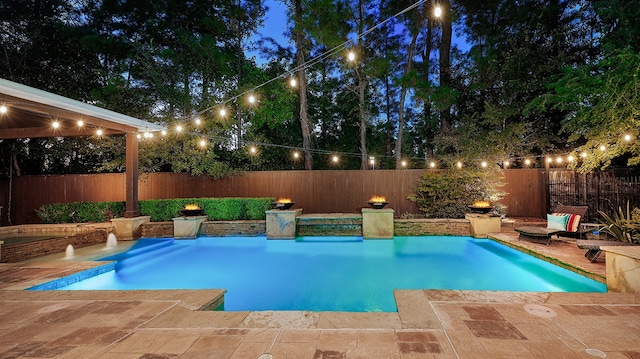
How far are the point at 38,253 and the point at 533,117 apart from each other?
55.8 feet

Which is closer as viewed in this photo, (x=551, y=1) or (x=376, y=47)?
(x=551, y=1)

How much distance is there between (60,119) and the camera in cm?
718

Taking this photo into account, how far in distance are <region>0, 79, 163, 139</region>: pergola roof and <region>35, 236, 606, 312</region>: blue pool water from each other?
3346 millimetres

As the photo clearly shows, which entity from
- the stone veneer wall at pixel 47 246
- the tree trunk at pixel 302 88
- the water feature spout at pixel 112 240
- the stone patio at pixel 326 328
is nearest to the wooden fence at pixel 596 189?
the stone patio at pixel 326 328

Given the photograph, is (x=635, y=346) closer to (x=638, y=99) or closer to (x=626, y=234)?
(x=626, y=234)

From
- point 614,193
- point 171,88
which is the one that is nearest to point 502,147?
point 614,193

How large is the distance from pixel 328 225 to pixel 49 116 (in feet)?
25.0

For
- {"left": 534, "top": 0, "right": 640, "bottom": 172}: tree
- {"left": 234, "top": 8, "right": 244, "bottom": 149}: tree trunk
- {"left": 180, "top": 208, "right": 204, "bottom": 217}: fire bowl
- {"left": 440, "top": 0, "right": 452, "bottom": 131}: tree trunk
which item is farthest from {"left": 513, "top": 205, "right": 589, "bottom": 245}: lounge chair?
{"left": 234, "top": 8, "right": 244, "bottom": 149}: tree trunk

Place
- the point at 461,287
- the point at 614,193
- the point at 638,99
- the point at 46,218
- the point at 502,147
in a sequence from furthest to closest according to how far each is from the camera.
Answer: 1. the point at 502,147
2. the point at 46,218
3. the point at 614,193
4. the point at 638,99
5. the point at 461,287

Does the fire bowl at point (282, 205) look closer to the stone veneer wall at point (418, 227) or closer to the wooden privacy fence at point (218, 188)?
the wooden privacy fence at point (218, 188)

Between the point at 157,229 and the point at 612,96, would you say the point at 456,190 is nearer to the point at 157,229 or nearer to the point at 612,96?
the point at 612,96

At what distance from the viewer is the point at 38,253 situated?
6371 mm

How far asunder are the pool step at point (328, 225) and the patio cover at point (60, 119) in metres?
5.10

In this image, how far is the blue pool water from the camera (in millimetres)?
4625
